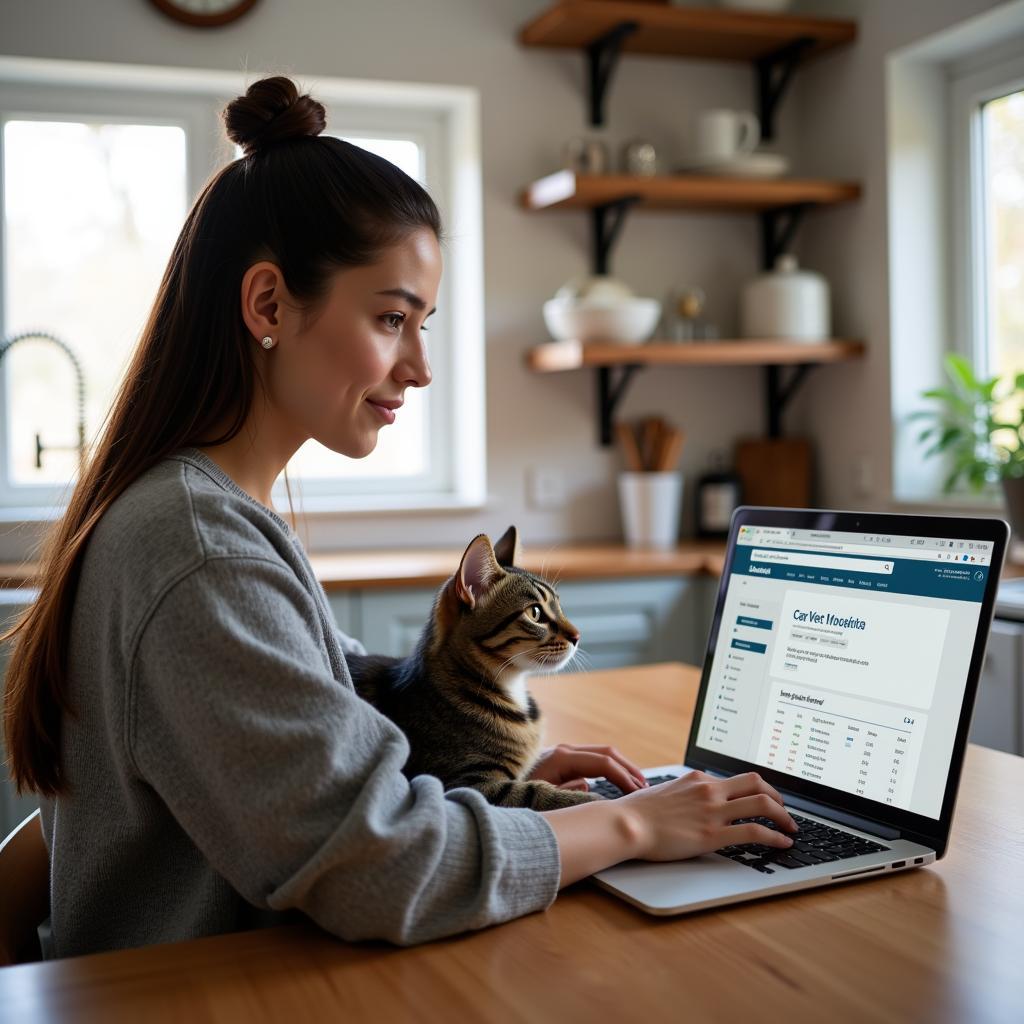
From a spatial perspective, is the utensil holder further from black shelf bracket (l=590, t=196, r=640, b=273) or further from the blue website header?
the blue website header

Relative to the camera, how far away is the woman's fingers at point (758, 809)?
1003mm

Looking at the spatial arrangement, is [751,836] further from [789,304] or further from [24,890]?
[789,304]

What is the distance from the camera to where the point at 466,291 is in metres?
3.41

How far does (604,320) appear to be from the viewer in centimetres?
311

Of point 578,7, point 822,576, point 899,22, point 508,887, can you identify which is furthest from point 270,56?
point 508,887

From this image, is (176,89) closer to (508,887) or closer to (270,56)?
(270,56)

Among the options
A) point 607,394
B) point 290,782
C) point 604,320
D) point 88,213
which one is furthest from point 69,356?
point 290,782

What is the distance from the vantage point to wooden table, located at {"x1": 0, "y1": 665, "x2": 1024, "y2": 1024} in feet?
2.48

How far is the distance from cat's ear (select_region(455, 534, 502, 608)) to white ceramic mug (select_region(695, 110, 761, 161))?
2344 mm

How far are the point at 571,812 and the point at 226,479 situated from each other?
1.32 feet

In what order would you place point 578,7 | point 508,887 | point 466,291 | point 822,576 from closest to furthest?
point 508,887 → point 822,576 → point 578,7 → point 466,291

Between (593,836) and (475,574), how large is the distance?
0.94 feet

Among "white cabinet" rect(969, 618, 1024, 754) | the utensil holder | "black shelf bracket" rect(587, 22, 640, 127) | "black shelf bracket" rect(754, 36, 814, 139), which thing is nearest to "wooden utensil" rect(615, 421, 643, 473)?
the utensil holder

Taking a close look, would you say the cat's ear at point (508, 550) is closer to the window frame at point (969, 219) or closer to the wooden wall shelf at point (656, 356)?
the wooden wall shelf at point (656, 356)
